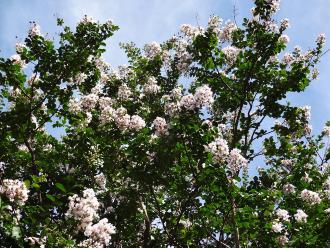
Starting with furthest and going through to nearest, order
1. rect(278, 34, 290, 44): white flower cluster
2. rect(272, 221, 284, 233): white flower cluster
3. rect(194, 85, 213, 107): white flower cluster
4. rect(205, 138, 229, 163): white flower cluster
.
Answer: rect(278, 34, 290, 44): white flower cluster
rect(272, 221, 284, 233): white flower cluster
rect(194, 85, 213, 107): white flower cluster
rect(205, 138, 229, 163): white flower cluster

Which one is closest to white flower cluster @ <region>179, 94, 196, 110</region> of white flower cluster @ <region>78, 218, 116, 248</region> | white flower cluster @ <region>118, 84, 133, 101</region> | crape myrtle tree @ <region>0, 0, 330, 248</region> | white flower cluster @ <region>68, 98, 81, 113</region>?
crape myrtle tree @ <region>0, 0, 330, 248</region>

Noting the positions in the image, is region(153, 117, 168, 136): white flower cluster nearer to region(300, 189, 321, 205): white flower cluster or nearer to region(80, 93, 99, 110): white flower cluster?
region(80, 93, 99, 110): white flower cluster

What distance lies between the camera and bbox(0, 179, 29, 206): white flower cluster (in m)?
4.12

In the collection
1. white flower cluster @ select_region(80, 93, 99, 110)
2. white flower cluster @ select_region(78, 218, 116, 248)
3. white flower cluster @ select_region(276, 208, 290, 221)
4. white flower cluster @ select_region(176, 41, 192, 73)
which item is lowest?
white flower cluster @ select_region(78, 218, 116, 248)

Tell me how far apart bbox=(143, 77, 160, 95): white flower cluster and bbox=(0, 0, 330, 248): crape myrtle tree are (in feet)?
0.12

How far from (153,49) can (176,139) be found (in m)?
4.74

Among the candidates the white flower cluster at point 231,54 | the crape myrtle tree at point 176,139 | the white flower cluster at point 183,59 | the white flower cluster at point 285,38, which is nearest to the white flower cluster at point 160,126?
the crape myrtle tree at point 176,139

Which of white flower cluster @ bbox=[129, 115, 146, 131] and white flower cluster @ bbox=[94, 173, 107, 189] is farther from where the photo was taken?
white flower cluster @ bbox=[94, 173, 107, 189]

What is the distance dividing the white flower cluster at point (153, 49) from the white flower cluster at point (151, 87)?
1069mm

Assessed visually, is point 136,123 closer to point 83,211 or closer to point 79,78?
point 79,78

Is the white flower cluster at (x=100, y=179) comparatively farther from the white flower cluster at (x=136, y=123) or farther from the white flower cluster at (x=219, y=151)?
the white flower cluster at (x=219, y=151)

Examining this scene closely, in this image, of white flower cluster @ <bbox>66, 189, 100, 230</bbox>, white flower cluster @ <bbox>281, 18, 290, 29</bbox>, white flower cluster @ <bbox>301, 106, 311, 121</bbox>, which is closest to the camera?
white flower cluster @ <bbox>66, 189, 100, 230</bbox>

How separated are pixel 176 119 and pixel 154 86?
3.40 m

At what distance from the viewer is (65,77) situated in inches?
320
